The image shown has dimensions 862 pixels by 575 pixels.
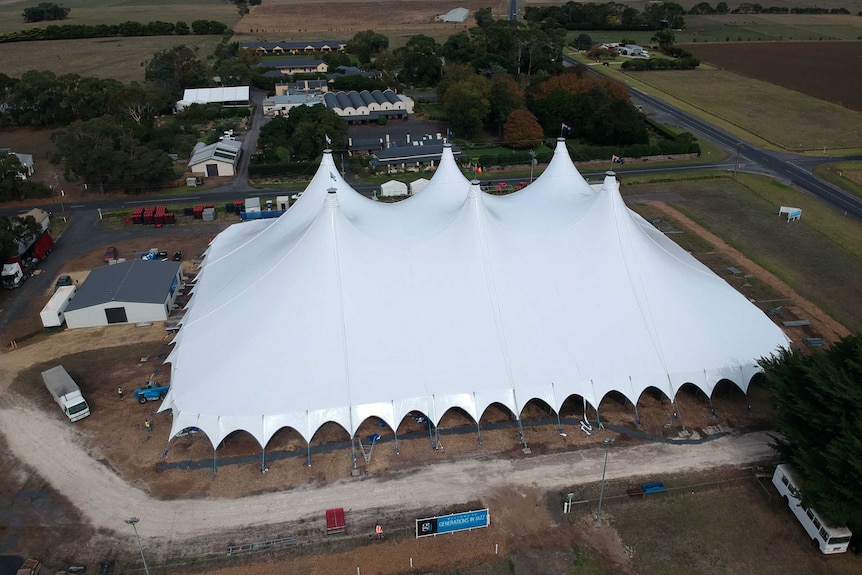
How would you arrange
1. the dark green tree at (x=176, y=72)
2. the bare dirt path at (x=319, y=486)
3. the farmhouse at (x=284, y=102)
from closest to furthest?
the bare dirt path at (x=319, y=486), the farmhouse at (x=284, y=102), the dark green tree at (x=176, y=72)

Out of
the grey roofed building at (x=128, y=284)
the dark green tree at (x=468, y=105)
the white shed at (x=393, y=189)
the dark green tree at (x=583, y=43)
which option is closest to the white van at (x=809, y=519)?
the grey roofed building at (x=128, y=284)

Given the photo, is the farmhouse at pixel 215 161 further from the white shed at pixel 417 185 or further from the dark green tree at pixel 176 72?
the dark green tree at pixel 176 72

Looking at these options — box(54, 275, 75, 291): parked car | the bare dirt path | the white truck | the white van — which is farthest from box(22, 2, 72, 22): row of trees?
the white van

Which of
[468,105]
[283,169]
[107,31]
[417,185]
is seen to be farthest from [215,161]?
[107,31]

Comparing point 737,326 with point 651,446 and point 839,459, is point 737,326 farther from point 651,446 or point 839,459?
point 839,459

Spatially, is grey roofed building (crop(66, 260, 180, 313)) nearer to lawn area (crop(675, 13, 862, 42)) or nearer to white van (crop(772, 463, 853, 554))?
white van (crop(772, 463, 853, 554))

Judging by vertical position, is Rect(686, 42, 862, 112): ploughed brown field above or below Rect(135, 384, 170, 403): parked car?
above

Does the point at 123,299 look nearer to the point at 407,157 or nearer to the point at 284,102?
the point at 407,157
